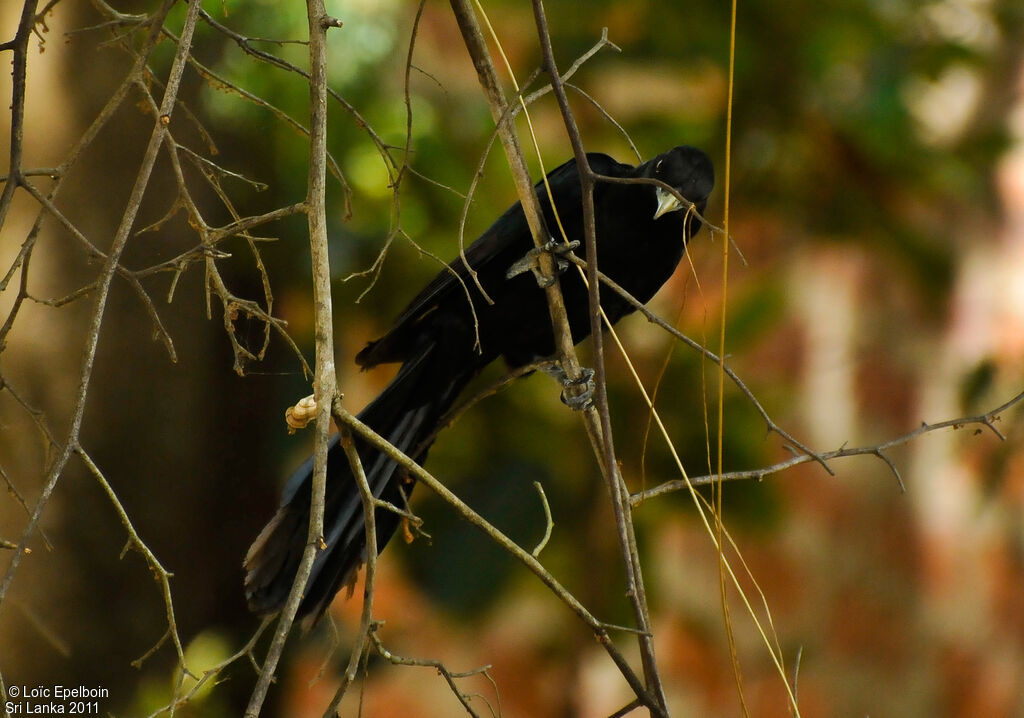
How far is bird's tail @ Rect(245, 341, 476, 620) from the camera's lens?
4.94 ft

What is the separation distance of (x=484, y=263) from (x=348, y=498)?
0.55 m

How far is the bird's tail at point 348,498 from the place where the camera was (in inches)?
59.3

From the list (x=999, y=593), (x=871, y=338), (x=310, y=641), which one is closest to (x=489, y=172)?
(x=310, y=641)

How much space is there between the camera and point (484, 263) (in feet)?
6.54

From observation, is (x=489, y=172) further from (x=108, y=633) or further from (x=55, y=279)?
(x=108, y=633)

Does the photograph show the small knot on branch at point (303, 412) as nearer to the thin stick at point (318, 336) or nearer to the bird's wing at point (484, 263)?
the thin stick at point (318, 336)

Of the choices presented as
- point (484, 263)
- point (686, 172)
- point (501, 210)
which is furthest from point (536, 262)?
point (501, 210)

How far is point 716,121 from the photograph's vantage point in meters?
3.24

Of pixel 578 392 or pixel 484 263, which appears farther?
pixel 484 263

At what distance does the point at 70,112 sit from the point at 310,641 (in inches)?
65.2

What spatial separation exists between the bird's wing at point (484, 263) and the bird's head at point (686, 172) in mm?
92

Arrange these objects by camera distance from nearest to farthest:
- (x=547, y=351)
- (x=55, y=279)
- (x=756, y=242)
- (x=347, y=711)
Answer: (x=547, y=351) → (x=55, y=279) → (x=347, y=711) → (x=756, y=242)

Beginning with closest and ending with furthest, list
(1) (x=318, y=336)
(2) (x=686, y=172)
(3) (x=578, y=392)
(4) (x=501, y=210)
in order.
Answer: (1) (x=318, y=336), (3) (x=578, y=392), (2) (x=686, y=172), (4) (x=501, y=210)

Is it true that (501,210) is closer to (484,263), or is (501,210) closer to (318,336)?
(484,263)
